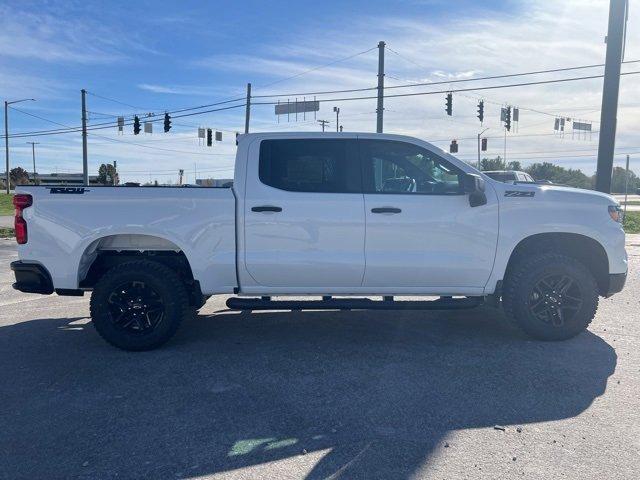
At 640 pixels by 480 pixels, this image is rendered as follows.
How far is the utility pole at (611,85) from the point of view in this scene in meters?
13.2

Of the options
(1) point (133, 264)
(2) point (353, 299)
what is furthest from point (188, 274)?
(2) point (353, 299)

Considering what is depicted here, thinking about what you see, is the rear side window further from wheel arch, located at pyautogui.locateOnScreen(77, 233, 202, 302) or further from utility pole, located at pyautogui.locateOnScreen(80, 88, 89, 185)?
utility pole, located at pyautogui.locateOnScreen(80, 88, 89, 185)

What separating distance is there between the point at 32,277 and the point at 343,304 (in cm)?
299

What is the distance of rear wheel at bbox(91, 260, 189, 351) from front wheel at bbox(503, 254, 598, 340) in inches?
128

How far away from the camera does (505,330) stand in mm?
6051

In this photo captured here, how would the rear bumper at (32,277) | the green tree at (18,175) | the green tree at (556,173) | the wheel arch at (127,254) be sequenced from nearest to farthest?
1. the rear bumper at (32,277)
2. the wheel arch at (127,254)
3. the green tree at (556,173)
4. the green tree at (18,175)

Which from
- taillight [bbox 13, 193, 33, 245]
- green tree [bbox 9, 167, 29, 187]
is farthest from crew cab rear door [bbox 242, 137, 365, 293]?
green tree [bbox 9, 167, 29, 187]

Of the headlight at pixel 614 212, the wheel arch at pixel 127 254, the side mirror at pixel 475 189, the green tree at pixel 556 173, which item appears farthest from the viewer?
the green tree at pixel 556 173

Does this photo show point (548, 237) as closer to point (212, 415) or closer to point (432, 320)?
point (432, 320)

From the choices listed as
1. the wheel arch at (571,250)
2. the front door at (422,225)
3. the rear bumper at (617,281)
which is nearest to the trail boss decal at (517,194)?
the front door at (422,225)

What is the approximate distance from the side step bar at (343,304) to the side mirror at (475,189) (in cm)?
98

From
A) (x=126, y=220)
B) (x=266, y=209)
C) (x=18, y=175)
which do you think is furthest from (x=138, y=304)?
(x=18, y=175)

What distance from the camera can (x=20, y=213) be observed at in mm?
5191

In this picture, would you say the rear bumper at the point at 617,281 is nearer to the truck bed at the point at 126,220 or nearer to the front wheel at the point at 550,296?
the front wheel at the point at 550,296
